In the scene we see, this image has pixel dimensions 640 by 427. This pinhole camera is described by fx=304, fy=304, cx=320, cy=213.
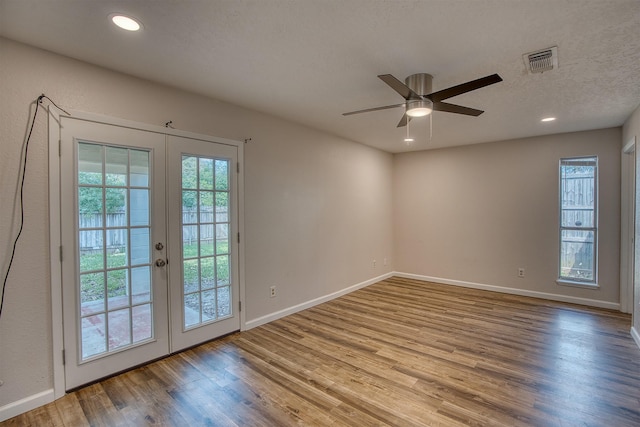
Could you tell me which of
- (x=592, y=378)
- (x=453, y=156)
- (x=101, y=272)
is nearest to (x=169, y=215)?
(x=101, y=272)

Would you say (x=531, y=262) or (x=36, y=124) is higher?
(x=36, y=124)

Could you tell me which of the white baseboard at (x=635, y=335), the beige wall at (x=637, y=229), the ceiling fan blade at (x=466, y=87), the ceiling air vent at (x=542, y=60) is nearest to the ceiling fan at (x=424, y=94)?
the ceiling fan blade at (x=466, y=87)

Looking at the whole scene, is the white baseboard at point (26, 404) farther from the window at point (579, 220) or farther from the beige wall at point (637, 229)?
the window at point (579, 220)

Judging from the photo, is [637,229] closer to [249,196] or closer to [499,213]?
[499,213]

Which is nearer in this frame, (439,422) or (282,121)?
(439,422)

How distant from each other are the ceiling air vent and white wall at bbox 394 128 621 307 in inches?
116

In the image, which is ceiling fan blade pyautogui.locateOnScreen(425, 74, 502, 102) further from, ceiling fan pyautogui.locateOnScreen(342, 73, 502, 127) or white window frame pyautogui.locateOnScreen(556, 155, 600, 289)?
white window frame pyautogui.locateOnScreen(556, 155, 600, 289)

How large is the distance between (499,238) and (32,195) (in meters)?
6.06

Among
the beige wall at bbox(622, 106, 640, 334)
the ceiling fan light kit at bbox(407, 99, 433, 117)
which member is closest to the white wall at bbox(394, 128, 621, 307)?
the beige wall at bbox(622, 106, 640, 334)

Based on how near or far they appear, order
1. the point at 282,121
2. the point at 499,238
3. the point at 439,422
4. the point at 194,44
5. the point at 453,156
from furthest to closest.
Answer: the point at 453,156, the point at 499,238, the point at 282,121, the point at 194,44, the point at 439,422

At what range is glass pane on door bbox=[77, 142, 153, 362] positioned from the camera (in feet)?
8.13

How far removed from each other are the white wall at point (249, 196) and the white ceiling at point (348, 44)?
20 cm

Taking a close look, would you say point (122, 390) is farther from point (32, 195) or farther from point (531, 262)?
point (531, 262)

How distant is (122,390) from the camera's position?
7.96ft
